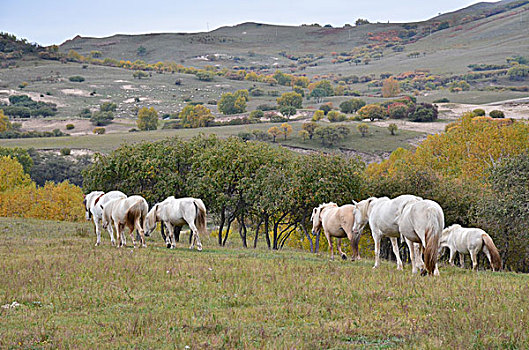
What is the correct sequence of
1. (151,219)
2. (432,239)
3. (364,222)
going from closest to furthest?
(432,239)
(364,222)
(151,219)

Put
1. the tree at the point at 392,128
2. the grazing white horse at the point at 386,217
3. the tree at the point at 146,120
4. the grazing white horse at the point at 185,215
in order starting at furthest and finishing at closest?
the tree at the point at 146,120 → the tree at the point at 392,128 → the grazing white horse at the point at 185,215 → the grazing white horse at the point at 386,217

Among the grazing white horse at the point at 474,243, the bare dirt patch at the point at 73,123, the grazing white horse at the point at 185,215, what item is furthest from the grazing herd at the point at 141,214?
the bare dirt patch at the point at 73,123

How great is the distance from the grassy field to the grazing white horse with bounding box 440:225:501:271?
7.43 m

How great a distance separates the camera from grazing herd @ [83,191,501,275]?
15719 millimetres

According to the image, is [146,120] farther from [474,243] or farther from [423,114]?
[474,243]

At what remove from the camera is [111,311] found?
36.4 feet

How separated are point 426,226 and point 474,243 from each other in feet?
35.0

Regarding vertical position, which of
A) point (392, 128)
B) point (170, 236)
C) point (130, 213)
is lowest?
point (392, 128)

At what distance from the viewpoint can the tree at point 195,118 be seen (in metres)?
174

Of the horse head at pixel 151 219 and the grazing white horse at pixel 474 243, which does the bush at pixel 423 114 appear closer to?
the grazing white horse at pixel 474 243

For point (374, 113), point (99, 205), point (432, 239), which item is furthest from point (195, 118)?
point (432, 239)

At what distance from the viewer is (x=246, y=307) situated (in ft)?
37.6

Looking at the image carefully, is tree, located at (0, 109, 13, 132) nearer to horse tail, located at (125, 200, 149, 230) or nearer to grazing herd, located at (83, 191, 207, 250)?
grazing herd, located at (83, 191, 207, 250)

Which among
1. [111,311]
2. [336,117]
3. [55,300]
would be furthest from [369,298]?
[336,117]
